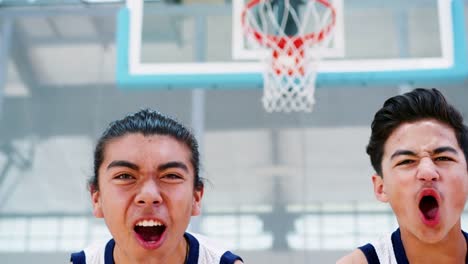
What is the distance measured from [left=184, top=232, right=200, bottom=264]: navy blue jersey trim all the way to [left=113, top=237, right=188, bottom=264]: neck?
0.04 ft

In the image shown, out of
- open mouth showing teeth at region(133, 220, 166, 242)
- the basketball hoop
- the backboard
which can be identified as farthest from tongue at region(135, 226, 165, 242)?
the backboard

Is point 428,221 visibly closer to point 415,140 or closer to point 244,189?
point 415,140

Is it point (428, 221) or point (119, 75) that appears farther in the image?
point (119, 75)

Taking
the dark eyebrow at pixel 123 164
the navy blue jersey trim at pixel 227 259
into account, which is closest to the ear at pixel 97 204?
the dark eyebrow at pixel 123 164

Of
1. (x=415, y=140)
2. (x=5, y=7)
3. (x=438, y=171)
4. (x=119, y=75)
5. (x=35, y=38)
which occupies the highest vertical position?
(x=5, y=7)

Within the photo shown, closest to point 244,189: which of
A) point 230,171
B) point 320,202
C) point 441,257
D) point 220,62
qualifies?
point 230,171

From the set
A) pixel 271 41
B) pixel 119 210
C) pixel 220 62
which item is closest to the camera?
pixel 119 210

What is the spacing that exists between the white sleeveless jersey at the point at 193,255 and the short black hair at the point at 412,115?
1.83ft

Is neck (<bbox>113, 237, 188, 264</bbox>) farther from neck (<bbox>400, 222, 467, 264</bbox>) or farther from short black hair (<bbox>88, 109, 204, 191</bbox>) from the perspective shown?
neck (<bbox>400, 222, 467, 264</bbox>)

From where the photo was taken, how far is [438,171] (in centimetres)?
158

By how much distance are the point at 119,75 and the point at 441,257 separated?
2161mm

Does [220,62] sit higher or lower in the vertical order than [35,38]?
lower

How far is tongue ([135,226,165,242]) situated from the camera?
1.59 metres

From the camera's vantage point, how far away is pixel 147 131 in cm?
167
